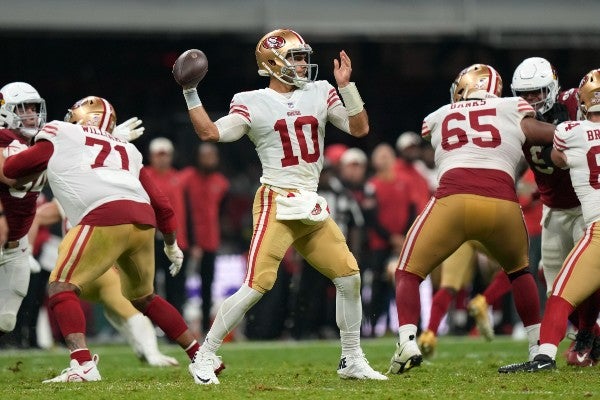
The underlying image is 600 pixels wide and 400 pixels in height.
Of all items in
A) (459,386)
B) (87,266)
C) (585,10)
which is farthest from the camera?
(585,10)

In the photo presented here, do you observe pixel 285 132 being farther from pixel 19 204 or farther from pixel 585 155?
pixel 19 204

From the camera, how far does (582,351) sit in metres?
8.55

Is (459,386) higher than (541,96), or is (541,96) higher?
(541,96)

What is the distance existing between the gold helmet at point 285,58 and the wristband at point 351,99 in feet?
0.98

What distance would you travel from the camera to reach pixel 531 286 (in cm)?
809

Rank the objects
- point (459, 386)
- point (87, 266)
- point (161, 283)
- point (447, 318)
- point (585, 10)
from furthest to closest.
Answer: point (585, 10)
point (447, 318)
point (161, 283)
point (87, 266)
point (459, 386)

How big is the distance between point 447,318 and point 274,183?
7.04 meters

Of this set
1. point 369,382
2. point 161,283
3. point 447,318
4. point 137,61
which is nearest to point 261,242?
point 369,382

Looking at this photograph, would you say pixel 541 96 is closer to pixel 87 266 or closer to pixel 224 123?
pixel 224 123

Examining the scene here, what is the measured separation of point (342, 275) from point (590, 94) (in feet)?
5.97

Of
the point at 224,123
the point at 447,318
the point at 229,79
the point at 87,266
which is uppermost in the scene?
the point at 229,79

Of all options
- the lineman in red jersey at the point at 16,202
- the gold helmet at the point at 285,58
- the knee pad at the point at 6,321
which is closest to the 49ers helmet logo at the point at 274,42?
the gold helmet at the point at 285,58

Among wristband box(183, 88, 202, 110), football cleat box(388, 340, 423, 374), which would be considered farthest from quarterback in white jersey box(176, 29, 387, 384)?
football cleat box(388, 340, 423, 374)

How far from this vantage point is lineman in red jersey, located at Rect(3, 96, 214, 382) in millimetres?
7645
